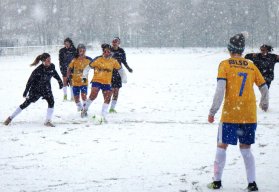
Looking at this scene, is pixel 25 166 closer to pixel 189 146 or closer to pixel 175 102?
pixel 189 146

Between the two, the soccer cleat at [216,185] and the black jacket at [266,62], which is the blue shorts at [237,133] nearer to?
the soccer cleat at [216,185]

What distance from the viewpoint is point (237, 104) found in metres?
5.13

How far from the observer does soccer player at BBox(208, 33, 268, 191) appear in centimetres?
505

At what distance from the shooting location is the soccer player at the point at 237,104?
5.05 meters

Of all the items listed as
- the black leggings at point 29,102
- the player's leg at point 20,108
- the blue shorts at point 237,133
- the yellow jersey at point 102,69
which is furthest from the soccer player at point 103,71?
the blue shorts at point 237,133

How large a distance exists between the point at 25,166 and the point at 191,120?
4.90 metres

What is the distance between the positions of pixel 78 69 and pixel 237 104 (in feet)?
21.8

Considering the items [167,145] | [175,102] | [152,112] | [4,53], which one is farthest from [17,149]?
[4,53]

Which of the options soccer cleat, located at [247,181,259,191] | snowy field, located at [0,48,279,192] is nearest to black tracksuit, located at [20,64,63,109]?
snowy field, located at [0,48,279,192]

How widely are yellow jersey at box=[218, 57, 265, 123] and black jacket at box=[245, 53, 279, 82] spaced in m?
5.57

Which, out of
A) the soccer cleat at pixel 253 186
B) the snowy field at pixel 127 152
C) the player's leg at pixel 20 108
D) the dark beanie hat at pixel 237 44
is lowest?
the snowy field at pixel 127 152

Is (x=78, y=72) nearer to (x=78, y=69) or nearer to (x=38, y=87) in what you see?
(x=78, y=69)

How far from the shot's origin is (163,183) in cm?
546

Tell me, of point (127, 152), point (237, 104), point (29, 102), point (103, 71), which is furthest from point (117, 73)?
point (237, 104)
